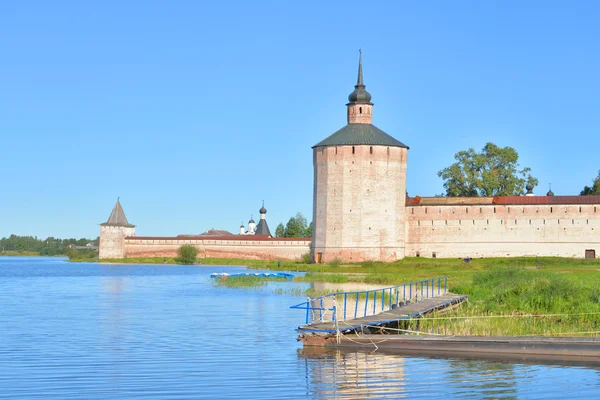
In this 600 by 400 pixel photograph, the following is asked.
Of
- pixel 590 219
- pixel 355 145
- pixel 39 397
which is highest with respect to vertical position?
pixel 355 145

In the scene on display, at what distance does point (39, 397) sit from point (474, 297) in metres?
11.8

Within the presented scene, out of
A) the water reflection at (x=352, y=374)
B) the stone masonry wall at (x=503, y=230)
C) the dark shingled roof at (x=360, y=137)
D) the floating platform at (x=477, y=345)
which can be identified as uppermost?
the dark shingled roof at (x=360, y=137)

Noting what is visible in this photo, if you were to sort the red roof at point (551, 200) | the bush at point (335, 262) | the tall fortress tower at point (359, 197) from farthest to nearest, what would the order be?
1. the red roof at point (551, 200)
2. the tall fortress tower at point (359, 197)
3. the bush at point (335, 262)

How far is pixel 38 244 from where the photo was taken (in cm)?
12381

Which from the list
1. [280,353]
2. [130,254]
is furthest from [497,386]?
[130,254]

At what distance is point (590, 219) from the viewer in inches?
1773

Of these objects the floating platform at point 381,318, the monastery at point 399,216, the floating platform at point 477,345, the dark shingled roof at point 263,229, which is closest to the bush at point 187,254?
the monastery at point 399,216

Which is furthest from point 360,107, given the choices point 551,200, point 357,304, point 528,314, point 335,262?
point 528,314

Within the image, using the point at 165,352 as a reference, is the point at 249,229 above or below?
above

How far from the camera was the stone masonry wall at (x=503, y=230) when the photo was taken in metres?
45.1

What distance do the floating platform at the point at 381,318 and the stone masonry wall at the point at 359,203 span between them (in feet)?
87.3

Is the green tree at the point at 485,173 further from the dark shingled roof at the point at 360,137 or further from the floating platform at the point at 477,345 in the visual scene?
the floating platform at the point at 477,345

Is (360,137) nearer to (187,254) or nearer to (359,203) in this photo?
(359,203)

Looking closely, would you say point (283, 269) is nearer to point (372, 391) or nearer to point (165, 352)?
point (165, 352)
